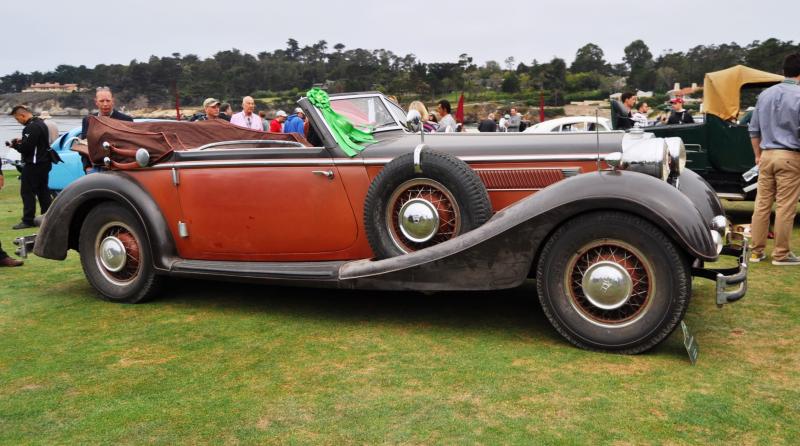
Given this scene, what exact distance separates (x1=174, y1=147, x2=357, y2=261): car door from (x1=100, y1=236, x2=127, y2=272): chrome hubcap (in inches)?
21.6

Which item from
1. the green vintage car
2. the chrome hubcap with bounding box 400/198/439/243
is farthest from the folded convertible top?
the green vintage car

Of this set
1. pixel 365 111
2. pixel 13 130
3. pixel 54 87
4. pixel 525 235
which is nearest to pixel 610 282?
pixel 525 235

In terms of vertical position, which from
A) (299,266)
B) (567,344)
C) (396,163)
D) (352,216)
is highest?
(396,163)

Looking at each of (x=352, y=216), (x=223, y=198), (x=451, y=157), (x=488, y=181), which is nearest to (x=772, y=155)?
(x=488, y=181)

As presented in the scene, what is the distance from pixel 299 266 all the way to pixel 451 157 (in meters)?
1.38

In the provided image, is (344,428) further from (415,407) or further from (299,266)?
(299,266)

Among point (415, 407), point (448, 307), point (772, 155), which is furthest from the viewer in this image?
point (772, 155)

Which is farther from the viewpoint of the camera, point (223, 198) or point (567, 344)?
point (223, 198)

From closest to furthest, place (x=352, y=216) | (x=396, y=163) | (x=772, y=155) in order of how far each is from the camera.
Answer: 1. (x=396, y=163)
2. (x=352, y=216)
3. (x=772, y=155)

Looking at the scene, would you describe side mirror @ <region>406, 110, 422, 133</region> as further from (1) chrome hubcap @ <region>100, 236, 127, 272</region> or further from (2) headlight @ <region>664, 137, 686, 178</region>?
(1) chrome hubcap @ <region>100, 236, 127, 272</region>

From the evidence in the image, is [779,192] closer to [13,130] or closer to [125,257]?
[125,257]

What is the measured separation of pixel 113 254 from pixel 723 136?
7748mm

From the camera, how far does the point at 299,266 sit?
15.9 feet

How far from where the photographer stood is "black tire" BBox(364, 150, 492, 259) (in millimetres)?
4316
